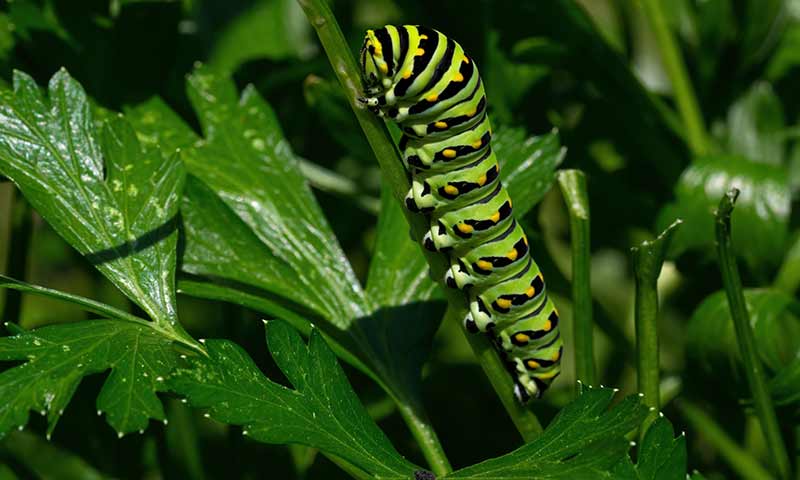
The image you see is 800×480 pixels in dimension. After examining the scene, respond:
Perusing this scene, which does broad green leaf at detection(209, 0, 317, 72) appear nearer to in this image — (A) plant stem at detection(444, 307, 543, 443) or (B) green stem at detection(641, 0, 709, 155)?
(B) green stem at detection(641, 0, 709, 155)

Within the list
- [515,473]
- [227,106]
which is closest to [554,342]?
[515,473]

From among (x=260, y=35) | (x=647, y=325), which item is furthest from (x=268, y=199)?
(x=260, y=35)

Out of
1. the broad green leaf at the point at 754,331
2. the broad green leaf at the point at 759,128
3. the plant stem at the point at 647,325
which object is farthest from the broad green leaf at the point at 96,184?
the broad green leaf at the point at 759,128

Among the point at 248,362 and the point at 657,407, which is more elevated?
the point at 248,362

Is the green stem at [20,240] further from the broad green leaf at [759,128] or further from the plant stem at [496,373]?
the broad green leaf at [759,128]

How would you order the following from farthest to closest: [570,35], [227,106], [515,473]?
[570,35] < [227,106] < [515,473]

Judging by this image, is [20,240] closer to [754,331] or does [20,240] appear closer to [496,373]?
[496,373]

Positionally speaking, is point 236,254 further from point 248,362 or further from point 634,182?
point 634,182
